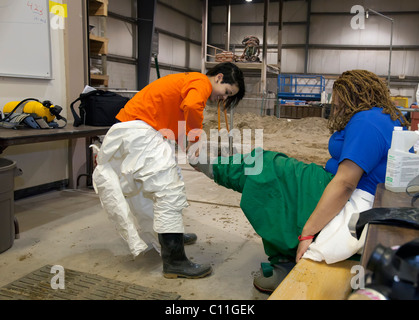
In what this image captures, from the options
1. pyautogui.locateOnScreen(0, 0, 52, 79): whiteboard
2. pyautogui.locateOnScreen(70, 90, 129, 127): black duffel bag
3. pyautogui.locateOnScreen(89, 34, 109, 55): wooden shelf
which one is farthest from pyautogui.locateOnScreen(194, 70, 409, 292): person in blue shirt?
pyautogui.locateOnScreen(89, 34, 109, 55): wooden shelf

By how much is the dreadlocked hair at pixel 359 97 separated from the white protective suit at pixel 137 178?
1.00m

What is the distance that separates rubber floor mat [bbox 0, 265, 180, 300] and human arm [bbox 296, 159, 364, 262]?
91 cm

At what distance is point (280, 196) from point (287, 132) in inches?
372

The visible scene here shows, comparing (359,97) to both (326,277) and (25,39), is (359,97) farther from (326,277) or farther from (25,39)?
(25,39)

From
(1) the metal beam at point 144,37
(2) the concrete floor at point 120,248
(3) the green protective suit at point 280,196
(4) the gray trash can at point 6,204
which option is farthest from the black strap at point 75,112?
(1) the metal beam at point 144,37

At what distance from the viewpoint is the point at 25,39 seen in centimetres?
371

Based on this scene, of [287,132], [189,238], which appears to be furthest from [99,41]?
[287,132]

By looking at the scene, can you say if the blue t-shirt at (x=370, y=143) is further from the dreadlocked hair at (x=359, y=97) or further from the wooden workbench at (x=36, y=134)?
the wooden workbench at (x=36, y=134)

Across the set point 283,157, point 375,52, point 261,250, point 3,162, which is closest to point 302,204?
point 283,157

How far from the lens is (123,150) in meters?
2.39

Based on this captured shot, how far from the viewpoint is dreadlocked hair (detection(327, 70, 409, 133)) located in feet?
5.97

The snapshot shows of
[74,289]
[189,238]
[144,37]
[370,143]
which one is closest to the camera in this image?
[370,143]

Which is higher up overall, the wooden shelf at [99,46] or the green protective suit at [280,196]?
the wooden shelf at [99,46]

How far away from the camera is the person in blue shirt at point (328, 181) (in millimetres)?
1644
